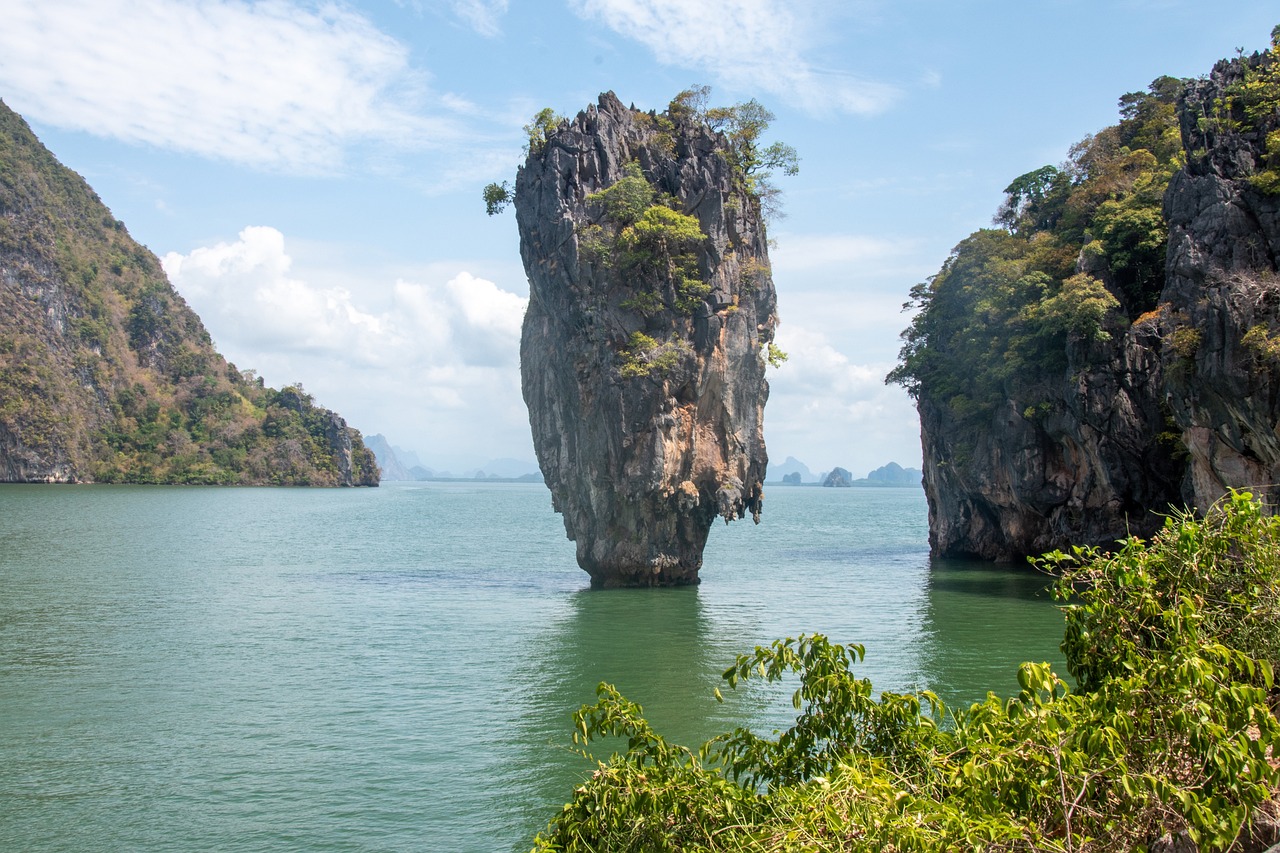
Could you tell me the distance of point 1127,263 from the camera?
33.0 meters

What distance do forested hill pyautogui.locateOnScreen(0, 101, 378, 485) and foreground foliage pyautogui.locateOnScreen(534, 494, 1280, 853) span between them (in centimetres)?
11895

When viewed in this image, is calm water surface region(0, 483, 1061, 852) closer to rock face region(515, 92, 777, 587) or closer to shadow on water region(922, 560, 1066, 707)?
shadow on water region(922, 560, 1066, 707)

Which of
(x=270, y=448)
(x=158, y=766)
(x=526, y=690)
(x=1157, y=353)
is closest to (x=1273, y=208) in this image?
(x=1157, y=353)

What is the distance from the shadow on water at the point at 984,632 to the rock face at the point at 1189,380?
11.4 ft

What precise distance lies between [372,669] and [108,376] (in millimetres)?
120306

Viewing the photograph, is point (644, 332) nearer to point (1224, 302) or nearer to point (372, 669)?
point (372, 669)

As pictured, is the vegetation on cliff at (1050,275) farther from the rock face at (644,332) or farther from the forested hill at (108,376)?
the forested hill at (108,376)

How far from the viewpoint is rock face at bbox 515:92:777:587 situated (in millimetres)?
31547

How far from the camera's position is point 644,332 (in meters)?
31.9

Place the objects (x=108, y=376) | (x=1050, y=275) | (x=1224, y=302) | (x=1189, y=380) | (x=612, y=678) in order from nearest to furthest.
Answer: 1. (x=612, y=678)
2. (x=1224, y=302)
3. (x=1189, y=380)
4. (x=1050, y=275)
5. (x=108, y=376)

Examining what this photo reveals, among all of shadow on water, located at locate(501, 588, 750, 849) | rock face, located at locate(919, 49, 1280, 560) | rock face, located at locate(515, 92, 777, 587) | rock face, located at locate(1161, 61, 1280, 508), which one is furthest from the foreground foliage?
rock face, located at locate(515, 92, 777, 587)

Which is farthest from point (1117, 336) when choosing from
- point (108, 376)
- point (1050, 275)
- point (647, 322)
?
point (108, 376)

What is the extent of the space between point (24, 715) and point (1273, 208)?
30.3 m

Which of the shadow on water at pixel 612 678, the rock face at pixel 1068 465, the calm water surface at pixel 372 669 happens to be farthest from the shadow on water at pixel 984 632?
the shadow on water at pixel 612 678
